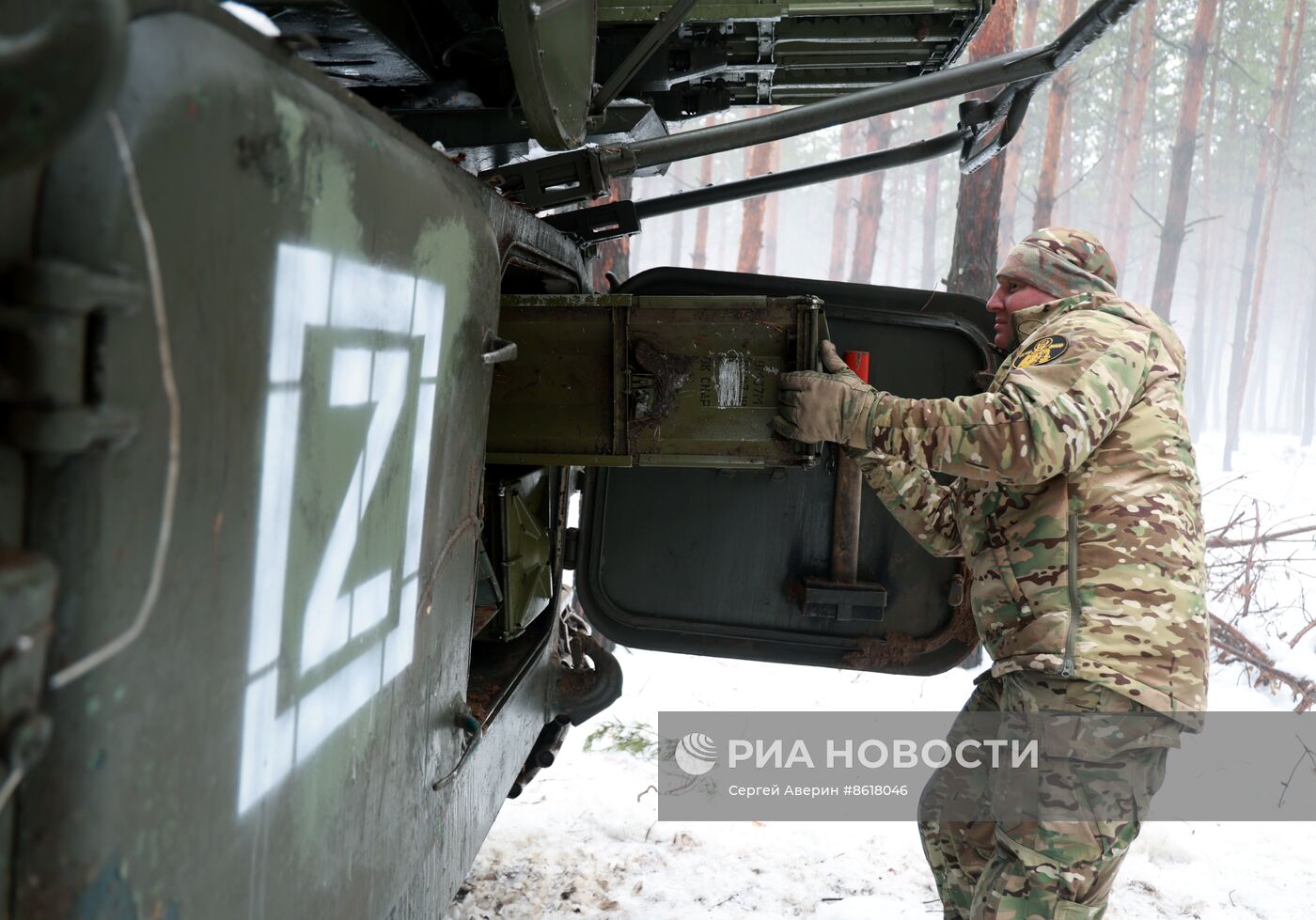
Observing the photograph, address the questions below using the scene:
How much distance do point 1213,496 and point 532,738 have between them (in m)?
16.1

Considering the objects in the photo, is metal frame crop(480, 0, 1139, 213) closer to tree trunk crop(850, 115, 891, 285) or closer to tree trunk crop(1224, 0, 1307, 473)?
tree trunk crop(850, 115, 891, 285)

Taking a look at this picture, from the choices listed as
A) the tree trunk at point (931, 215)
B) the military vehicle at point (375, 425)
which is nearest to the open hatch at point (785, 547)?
the military vehicle at point (375, 425)

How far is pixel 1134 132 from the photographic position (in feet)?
72.7

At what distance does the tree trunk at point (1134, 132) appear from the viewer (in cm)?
2111

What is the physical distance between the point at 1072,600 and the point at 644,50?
154 centimetres

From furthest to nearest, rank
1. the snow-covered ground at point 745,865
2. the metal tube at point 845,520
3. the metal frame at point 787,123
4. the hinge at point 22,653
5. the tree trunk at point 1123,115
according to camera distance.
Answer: the tree trunk at point 1123,115, the snow-covered ground at point 745,865, the metal tube at point 845,520, the metal frame at point 787,123, the hinge at point 22,653

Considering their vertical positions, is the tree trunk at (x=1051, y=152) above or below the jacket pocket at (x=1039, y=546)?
above

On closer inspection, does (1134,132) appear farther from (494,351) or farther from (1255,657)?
(494,351)

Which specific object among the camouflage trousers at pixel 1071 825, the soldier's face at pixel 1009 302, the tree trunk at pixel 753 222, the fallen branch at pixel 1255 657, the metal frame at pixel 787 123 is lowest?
the fallen branch at pixel 1255 657

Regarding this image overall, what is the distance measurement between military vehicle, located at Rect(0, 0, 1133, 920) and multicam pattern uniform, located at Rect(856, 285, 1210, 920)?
0.45 m

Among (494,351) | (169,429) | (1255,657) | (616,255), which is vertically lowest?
(1255,657)

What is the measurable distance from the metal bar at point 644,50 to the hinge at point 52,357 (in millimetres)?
1692

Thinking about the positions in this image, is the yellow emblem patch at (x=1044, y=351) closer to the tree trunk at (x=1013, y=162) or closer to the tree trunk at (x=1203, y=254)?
the tree trunk at (x=1013, y=162)

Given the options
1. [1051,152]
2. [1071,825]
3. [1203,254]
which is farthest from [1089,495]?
[1203,254]
